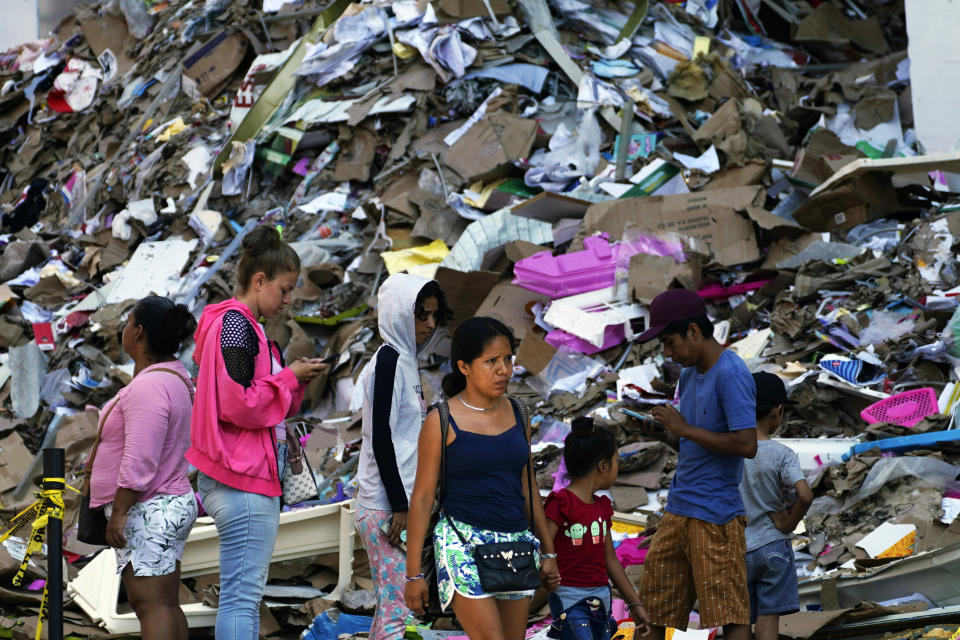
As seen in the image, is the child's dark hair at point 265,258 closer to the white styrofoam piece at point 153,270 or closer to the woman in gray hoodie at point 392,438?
the woman in gray hoodie at point 392,438

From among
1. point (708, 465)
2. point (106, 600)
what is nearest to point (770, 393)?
point (708, 465)

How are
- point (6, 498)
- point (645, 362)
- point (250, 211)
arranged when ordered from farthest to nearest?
1. point (250, 211)
2. point (6, 498)
3. point (645, 362)

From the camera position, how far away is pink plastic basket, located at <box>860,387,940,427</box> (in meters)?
5.00

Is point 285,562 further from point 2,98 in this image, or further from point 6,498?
point 2,98

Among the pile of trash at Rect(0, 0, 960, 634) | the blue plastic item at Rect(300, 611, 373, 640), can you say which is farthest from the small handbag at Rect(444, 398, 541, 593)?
the pile of trash at Rect(0, 0, 960, 634)

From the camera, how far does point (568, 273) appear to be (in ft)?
22.0

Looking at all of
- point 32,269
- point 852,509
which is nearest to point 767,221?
point 852,509

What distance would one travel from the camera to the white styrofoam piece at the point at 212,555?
4.70 m

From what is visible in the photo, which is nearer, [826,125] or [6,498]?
[6,498]

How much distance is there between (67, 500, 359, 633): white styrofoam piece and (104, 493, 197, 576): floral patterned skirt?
50.8 inches

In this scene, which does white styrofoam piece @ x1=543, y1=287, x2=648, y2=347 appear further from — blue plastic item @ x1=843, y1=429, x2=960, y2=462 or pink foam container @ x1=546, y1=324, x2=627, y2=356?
blue plastic item @ x1=843, y1=429, x2=960, y2=462

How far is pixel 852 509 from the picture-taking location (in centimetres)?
447

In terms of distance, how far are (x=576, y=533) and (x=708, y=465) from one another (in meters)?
0.47

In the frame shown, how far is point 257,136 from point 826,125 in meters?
4.80
